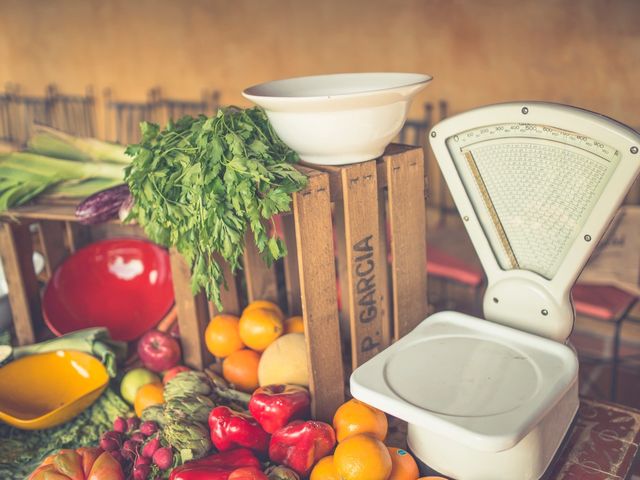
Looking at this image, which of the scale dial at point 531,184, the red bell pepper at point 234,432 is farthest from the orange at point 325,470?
the scale dial at point 531,184

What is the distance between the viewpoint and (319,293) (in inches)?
43.4

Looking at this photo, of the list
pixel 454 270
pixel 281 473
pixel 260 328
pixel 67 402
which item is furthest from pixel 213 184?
pixel 454 270

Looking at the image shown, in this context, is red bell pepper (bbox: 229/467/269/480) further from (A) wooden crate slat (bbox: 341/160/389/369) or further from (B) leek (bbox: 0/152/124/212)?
(B) leek (bbox: 0/152/124/212)

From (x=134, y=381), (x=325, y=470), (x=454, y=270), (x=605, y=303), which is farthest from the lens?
(x=454, y=270)

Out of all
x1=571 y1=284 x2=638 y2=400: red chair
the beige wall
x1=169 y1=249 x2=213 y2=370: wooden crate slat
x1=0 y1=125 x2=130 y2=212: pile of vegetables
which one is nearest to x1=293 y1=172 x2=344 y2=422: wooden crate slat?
x1=169 y1=249 x2=213 y2=370: wooden crate slat

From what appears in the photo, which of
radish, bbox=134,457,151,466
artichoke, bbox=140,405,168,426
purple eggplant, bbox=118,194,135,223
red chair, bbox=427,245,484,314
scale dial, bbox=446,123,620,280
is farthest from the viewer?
red chair, bbox=427,245,484,314

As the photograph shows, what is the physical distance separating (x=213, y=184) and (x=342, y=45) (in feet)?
8.75

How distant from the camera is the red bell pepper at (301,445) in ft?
3.34

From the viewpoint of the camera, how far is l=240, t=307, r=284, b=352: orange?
1262 millimetres

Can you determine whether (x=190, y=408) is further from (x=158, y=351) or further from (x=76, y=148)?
(x=76, y=148)

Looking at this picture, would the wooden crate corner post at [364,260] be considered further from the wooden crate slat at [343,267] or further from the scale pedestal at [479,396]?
the scale pedestal at [479,396]

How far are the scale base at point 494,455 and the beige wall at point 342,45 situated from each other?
7.31 feet

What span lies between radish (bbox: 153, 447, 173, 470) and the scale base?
395 mm

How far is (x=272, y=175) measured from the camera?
1011mm
